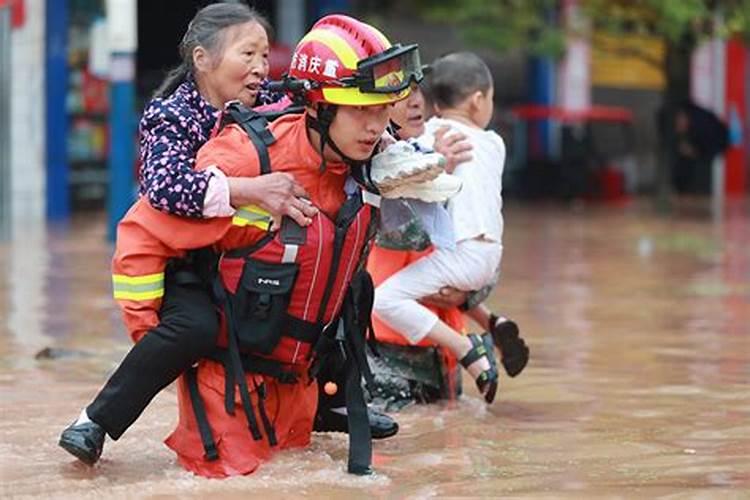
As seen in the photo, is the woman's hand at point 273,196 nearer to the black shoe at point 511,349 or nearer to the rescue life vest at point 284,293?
the rescue life vest at point 284,293

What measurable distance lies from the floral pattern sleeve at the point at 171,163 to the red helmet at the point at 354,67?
44 cm

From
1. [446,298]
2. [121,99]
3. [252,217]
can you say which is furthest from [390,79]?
[121,99]

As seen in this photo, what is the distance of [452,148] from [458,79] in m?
0.49

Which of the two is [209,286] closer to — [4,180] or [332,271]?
[332,271]

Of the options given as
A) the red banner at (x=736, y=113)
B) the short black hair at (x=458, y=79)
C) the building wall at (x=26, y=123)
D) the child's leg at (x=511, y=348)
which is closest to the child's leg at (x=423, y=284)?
the child's leg at (x=511, y=348)

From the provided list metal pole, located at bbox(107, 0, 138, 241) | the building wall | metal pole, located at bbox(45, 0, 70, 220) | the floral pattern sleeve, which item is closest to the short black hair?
the floral pattern sleeve

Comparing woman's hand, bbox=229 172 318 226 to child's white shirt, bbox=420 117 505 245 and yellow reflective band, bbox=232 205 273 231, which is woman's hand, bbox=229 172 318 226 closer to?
yellow reflective band, bbox=232 205 273 231

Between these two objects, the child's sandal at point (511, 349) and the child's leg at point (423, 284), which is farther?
the child's sandal at point (511, 349)

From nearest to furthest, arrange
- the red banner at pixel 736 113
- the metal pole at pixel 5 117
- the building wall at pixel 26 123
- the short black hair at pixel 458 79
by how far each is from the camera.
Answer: the short black hair at pixel 458 79, the metal pole at pixel 5 117, the building wall at pixel 26 123, the red banner at pixel 736 113

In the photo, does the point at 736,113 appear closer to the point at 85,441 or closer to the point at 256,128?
the point at 256,128

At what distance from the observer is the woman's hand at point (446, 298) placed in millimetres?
7316

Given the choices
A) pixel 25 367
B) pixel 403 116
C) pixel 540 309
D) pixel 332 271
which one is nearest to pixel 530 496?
pixel 332 271

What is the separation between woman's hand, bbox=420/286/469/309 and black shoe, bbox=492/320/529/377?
22cm

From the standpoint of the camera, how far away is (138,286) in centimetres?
569
